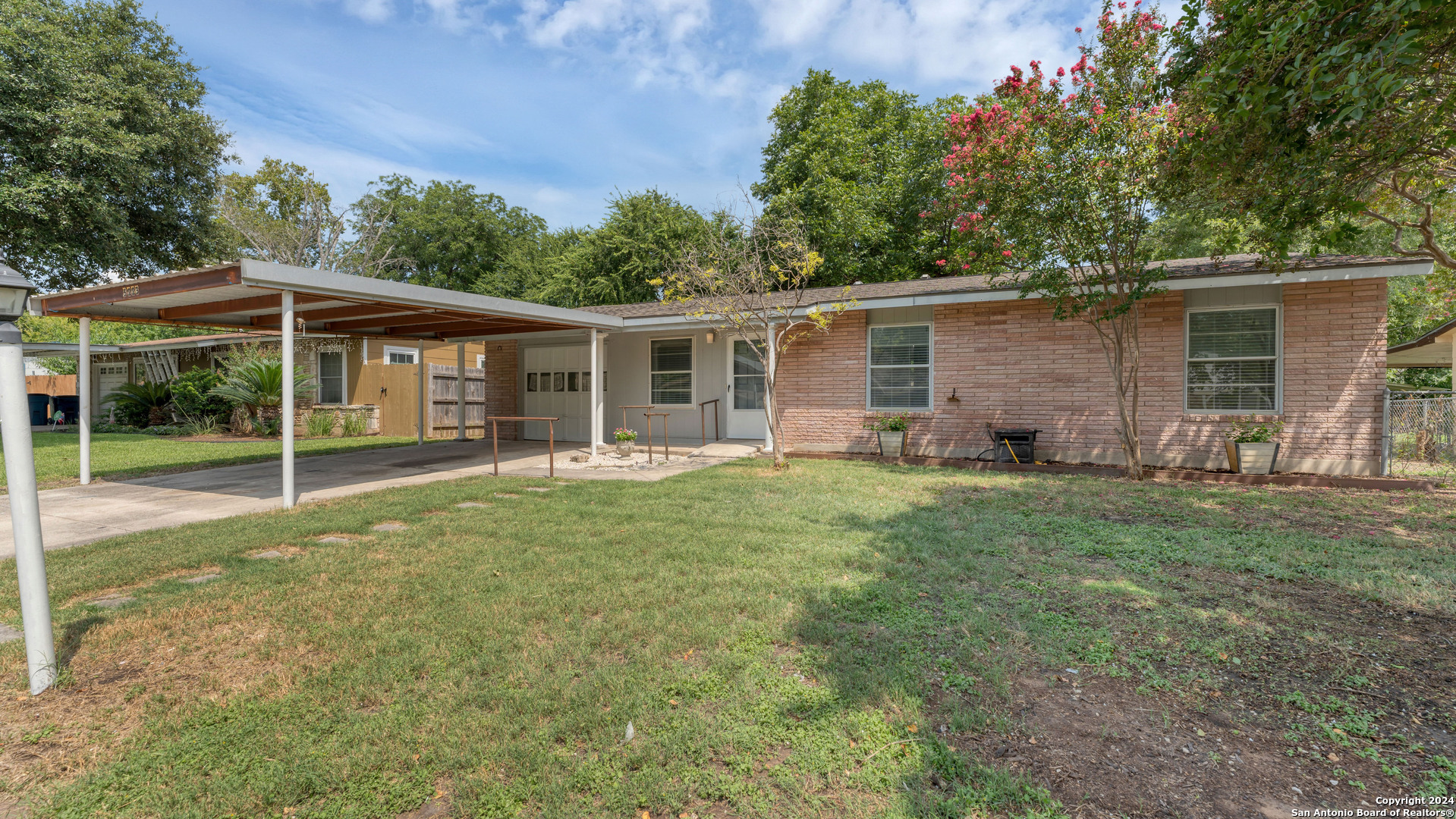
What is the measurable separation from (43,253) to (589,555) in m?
16.3

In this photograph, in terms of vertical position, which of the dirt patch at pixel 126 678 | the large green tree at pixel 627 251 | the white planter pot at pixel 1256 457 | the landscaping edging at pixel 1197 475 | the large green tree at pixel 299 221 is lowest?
the dirt patch at pixel 126 678

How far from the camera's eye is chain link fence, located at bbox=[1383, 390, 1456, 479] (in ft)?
25.6

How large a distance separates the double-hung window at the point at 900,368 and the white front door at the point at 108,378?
2488 cm

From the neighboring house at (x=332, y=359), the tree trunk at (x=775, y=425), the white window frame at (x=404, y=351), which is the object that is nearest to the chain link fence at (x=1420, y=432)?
the tree trunk at (x=775, y=425)

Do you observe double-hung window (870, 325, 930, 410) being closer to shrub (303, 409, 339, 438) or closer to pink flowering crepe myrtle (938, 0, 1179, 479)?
pink flowering crepe myrtle (938, 0, 1179, 479)

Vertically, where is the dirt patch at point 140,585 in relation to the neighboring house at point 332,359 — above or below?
below

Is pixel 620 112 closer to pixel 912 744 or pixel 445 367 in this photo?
pixel 445 367

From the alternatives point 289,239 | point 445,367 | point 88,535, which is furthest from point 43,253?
point 289,239

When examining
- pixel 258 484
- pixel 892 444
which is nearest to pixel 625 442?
pixel 892 444

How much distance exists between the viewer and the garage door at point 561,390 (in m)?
14.1

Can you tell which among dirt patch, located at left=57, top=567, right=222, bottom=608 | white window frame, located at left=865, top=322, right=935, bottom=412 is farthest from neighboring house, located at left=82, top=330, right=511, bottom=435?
dirt patch, located at left=57, top=567, right=222, bottom=608

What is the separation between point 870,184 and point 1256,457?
1595 centimetres

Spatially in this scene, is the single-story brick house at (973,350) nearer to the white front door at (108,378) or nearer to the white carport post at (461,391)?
the white carport post at (461,391)

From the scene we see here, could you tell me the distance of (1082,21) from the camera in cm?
775
